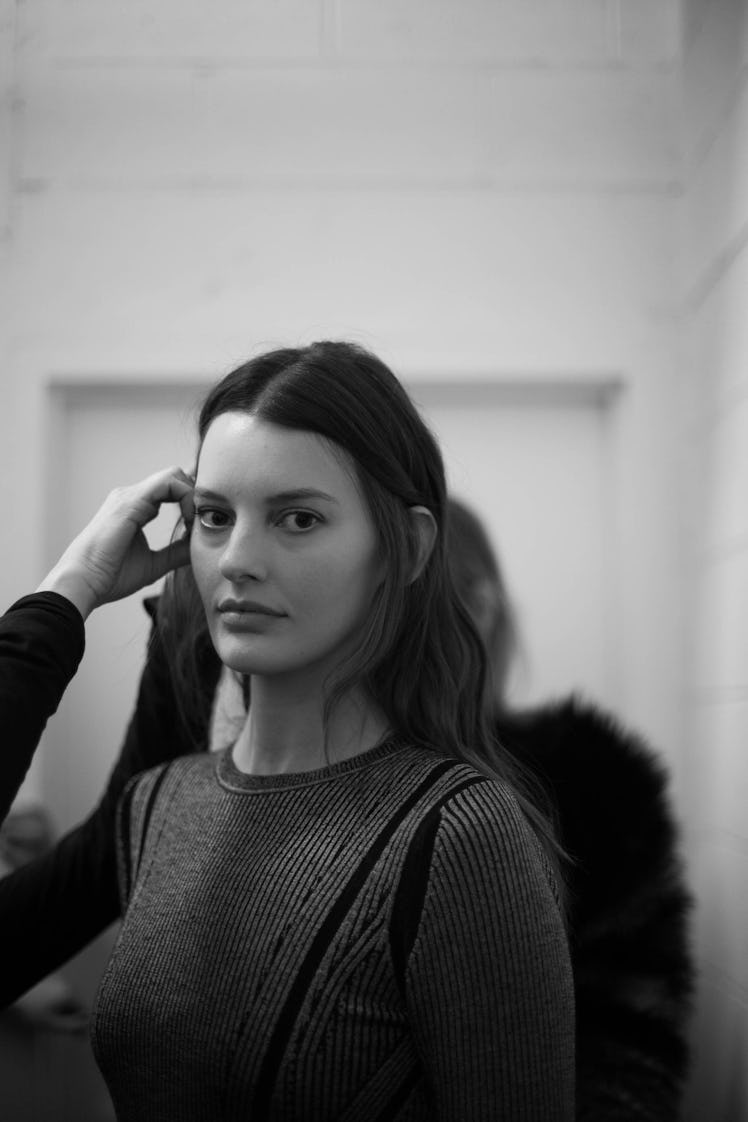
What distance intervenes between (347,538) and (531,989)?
36 cm

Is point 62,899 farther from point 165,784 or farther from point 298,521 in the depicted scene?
point 298,521

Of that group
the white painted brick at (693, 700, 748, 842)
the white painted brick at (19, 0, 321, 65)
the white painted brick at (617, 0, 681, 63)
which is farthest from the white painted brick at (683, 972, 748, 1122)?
the white painted brick at (19, 0, 321, 65)

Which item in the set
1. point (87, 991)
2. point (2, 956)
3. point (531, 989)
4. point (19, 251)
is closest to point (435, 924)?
point (531, 989)

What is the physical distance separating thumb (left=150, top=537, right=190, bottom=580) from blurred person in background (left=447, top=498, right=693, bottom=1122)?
28cm


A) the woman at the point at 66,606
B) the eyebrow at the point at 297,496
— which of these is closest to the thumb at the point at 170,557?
the woman at the point at 66,606

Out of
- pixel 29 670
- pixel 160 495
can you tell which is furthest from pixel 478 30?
pixel 29 670

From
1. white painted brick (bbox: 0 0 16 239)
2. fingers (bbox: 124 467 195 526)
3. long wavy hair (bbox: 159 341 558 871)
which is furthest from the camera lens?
white painted brick (bbox: 0 0 16 239)

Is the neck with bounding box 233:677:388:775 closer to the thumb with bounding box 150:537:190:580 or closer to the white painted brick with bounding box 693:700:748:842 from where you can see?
the thumb with bounding box 150:537:190:580

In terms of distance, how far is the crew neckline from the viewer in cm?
86

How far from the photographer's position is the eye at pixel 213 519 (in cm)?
86

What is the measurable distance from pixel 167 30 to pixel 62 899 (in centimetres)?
144

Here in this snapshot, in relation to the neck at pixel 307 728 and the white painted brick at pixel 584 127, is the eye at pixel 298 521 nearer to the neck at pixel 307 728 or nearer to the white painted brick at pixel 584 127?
the neck at pixel 307 728

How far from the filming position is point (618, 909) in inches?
45.6

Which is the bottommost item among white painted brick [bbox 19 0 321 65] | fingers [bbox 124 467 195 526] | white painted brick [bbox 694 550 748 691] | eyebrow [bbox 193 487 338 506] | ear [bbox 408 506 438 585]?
white painted brick [bbox 694 550 748 691]
